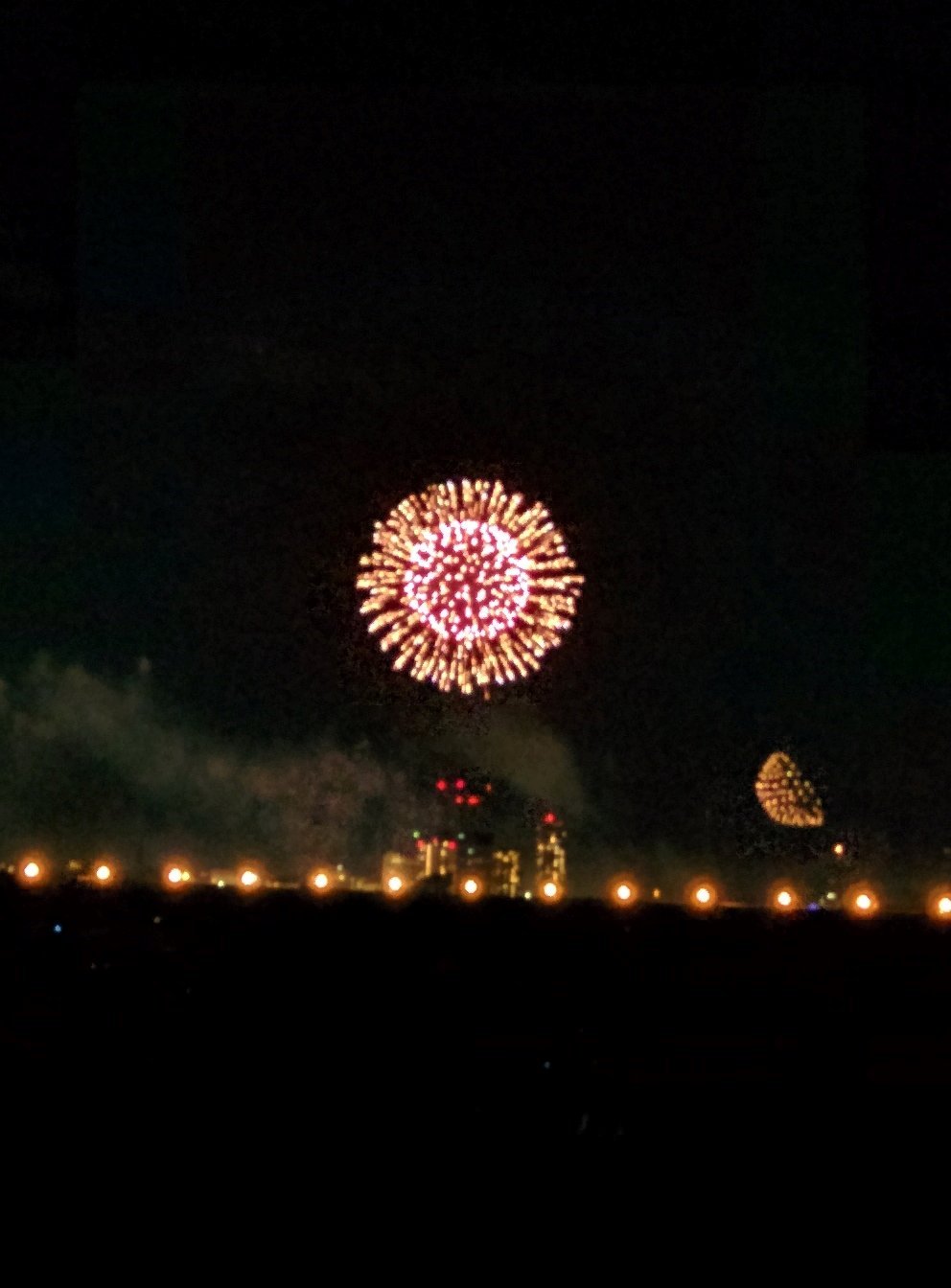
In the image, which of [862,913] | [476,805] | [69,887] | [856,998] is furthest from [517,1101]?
[476,805]

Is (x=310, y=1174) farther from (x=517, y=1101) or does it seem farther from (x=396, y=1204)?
(x=517, y=1101)

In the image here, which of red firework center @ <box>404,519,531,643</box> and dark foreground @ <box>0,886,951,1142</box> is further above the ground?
red firework center @ <box>404,519,531,643</box>

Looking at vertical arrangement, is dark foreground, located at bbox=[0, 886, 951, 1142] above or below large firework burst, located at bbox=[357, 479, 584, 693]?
below

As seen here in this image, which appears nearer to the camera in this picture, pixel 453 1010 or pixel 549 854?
pixel 453 1010

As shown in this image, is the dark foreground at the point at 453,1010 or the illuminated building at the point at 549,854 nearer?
the dark foreground at the point at 453,1010

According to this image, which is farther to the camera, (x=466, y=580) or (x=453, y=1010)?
(x=466, y=580)

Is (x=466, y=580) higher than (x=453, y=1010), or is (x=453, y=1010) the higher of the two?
(x=466, y=580)

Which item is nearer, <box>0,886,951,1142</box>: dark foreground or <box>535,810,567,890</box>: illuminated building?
<box>0,886,951,1142</box>: dark foreground

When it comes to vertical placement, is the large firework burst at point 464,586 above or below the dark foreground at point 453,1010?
above
